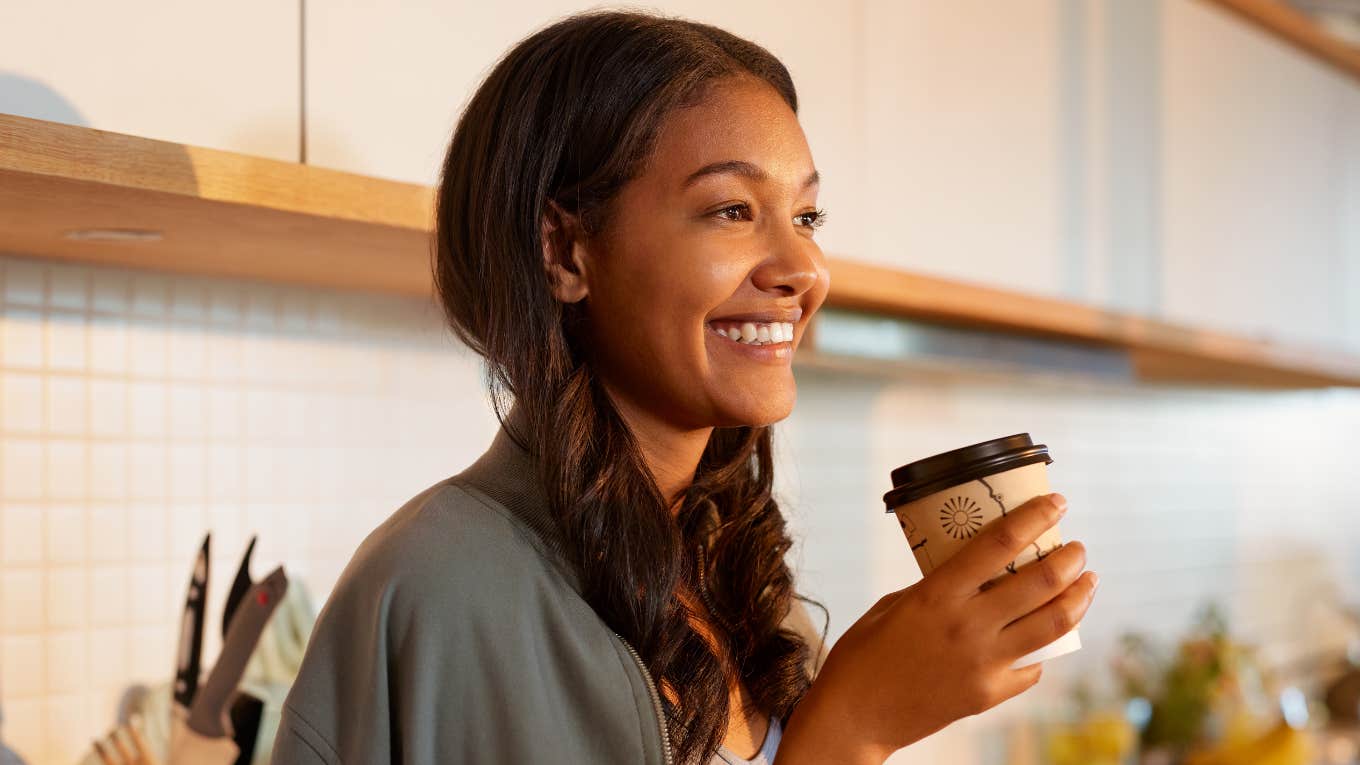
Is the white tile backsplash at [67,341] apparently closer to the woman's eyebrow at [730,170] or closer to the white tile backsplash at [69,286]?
the white tile backsplash at [69,286]

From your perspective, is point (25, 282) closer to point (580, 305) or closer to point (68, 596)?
point (68, 596)

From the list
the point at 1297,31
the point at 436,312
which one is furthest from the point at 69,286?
the point at 1297,31

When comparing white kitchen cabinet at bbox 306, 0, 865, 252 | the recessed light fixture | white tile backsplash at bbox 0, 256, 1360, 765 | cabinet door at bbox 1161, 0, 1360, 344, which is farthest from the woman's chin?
cabinet door at bbox 1161, 0, 1360, 344

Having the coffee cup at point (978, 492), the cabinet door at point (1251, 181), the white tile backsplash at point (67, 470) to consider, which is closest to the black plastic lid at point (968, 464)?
the coffee cup at point (978, 492)

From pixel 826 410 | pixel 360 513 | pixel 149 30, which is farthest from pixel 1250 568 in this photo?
pixel 149 30

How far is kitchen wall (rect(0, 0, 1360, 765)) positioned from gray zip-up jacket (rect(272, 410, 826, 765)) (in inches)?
13.7

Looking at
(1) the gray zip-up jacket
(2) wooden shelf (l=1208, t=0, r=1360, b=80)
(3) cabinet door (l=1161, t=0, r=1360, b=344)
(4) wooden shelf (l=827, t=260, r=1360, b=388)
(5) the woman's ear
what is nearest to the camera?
(1) the gray zip-up jacket

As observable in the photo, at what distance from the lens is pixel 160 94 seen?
0.93 m

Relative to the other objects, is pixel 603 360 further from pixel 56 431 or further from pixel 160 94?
pixel 56 431

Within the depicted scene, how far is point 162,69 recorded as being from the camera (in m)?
0.94

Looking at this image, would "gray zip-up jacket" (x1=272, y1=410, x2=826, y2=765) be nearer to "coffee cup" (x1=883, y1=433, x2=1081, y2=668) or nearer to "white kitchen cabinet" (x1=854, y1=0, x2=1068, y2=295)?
"coffee cup" (x1=883, y1=433, x2=1081, y2=668)

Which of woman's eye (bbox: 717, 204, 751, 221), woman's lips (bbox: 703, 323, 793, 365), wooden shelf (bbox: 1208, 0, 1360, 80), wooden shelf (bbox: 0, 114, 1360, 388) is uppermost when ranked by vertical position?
wooden shelf (bbox: 1208, 0, 1360, 80)

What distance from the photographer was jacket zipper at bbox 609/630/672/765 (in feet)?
2.40

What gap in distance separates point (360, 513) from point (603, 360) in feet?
2.31
